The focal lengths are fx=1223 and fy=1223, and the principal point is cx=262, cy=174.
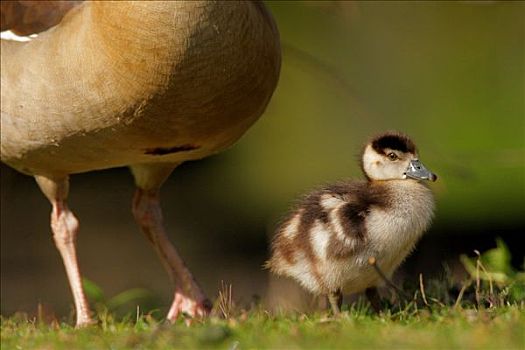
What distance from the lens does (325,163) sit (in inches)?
505

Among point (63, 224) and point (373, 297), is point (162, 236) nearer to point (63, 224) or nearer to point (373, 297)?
point (63, 224)

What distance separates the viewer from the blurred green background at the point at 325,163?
40.1 ft

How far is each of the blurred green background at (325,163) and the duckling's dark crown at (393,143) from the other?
5343 millimetres

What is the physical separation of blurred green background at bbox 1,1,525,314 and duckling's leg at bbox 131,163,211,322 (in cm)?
374

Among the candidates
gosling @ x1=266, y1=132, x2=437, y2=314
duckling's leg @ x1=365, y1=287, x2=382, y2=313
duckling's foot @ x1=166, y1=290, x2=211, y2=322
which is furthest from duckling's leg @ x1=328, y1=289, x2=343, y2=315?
duckling's foot @ x1=166, y1=290, x2=211, y2=322

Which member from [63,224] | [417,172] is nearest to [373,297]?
[417,172]

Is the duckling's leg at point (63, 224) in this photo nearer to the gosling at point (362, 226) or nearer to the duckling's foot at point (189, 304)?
the duckling's foot at point (189, 304)

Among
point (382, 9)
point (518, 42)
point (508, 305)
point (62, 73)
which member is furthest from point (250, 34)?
point (518, 42)

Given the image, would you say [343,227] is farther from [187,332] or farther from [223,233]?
[223,233]

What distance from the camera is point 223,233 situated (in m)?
14.4

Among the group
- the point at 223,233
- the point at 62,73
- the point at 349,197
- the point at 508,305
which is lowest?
the point at 223,233

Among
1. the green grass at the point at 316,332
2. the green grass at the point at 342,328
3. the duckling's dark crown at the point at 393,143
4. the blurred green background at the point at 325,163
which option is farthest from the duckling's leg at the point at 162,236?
the blurred green background at the point at 325,163

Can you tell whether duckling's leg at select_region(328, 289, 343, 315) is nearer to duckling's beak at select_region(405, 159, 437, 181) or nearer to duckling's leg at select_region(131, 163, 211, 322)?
duckling's beak at select_region(405, 159, 437, 181)

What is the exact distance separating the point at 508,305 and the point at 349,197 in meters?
0.87
